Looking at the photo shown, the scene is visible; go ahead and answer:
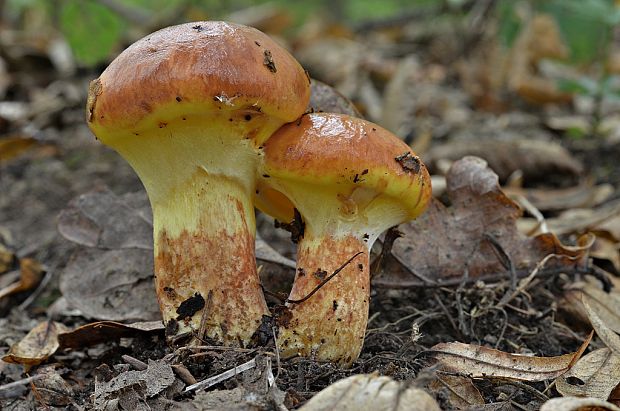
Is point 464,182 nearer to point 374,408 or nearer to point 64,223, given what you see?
point 374,408

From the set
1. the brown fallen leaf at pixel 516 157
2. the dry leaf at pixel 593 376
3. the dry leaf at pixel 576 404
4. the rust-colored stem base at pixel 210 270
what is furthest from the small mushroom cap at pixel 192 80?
the brown fallen leaf at pixel 516 157

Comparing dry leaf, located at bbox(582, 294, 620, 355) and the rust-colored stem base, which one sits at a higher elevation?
the rust-colored stem base

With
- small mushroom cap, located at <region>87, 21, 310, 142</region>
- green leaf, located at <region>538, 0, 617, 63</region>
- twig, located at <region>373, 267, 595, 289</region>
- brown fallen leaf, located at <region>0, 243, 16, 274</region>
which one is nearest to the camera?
small mushroom cap, located at <region>87, 21, 310, 142</region>

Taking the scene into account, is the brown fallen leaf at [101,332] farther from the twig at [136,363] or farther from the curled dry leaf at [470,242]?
→ the curled dry leaf at [470,242]

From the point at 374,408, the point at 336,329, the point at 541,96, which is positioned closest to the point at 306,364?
the point at 336,329

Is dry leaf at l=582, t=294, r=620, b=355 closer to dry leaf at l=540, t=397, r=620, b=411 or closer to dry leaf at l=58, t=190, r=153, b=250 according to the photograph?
dry leaf at l=540, t=397, r=620, b=411

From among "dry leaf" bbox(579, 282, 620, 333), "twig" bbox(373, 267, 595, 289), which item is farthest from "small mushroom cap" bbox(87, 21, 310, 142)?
"dry leaf" bbox(579, 282, 620, 333)

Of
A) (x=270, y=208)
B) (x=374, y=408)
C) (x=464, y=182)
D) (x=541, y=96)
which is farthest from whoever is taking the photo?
(x=541, y=96)

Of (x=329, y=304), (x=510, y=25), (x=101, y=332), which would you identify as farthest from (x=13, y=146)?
(x=510, y=25)
